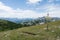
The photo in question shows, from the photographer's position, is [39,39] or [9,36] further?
[9,36]

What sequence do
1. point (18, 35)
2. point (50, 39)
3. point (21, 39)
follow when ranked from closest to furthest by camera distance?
point (50, 39)
point (21, 39)
point (18, 35)

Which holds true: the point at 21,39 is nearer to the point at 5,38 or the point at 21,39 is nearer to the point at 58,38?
the point at 5,38

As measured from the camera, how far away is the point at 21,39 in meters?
39.0

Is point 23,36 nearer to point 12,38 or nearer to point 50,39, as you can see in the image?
point 12,38

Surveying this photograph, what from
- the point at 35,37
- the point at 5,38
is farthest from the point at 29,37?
the point at 5,38

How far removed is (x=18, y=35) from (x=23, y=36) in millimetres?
2040

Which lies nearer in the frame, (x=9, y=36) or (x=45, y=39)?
(x=45, y=39)

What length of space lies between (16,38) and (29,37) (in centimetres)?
378

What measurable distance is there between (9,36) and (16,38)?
303 centimetres

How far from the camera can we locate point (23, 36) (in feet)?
134

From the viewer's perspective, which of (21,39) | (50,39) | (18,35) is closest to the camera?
(50,39)

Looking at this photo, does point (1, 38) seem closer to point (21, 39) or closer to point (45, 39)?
point (21, 39)

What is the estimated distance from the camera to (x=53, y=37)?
38.4 m

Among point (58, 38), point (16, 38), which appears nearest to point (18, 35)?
point (16, 38)
